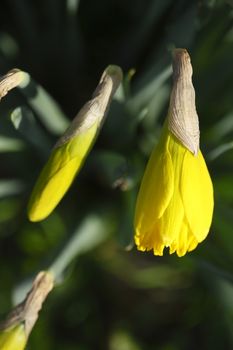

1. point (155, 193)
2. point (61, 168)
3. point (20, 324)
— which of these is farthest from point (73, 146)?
point (20, 324)

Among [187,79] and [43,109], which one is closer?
[187,79]

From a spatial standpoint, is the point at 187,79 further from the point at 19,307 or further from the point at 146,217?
the point at 19,307

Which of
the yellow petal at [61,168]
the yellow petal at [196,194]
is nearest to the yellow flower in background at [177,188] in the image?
the yellow petal at [196,194]

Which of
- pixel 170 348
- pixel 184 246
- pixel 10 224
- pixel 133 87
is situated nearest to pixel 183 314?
pixel 170 348

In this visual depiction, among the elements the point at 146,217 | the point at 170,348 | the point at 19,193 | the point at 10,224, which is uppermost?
the point at 146,217

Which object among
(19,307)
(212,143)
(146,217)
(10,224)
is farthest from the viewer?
(10,224)

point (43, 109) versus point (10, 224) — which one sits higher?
point (43, 109)

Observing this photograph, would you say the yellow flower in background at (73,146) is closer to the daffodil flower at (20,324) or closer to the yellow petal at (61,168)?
the yellow petal at (61,168)
